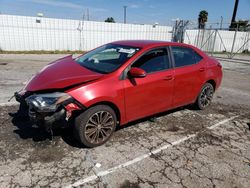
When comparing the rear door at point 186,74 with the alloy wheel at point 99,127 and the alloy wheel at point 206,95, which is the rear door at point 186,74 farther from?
the alloy wheel at point 99,127

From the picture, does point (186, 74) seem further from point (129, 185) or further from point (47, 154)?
point (47, 154)

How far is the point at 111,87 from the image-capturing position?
3.36 m

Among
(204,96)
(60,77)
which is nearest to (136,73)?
(60,77)

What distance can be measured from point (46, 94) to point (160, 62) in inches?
82.7

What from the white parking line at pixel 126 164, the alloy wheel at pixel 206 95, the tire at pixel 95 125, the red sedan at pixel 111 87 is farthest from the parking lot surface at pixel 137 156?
the alloy wheel at pixel 206 95

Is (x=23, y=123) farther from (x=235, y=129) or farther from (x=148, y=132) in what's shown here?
(x=235, y=129)

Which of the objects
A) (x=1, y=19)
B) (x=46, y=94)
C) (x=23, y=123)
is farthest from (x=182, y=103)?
(x=1, y=19)

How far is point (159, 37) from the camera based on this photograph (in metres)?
22.1

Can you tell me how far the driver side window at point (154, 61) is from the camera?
3833 millimetres

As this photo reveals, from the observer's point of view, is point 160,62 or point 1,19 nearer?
point 160,62

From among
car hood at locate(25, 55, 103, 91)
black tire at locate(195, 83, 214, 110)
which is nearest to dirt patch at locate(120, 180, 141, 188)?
car hood at locate(25, 55, 103, 91)

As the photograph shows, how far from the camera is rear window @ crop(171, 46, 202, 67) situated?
4418 millimetres

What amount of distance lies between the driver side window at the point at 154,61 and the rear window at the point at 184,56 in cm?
29

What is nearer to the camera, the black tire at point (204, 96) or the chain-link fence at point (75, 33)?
the black tire at point (204, 96)
